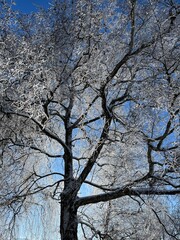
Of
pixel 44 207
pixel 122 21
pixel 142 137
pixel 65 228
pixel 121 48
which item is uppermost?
pixel 122 21

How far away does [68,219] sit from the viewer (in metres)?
5.56

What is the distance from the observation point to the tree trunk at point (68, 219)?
17.8 ft

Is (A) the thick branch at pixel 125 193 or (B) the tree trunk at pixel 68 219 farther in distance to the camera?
(B) the tree trunk at pixel 68 219

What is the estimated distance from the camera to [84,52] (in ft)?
18.2

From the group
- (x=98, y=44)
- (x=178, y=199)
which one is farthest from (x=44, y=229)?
(x=98, y=44)

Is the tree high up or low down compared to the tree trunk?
up

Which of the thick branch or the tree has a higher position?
the tree

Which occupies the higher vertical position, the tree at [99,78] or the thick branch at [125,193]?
the tree at [99,78]

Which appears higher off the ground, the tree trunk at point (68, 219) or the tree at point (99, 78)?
the tree at point (99, 78)

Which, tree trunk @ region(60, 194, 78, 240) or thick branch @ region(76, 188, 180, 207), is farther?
tree trunk @ region(60, 194, 78, 240)

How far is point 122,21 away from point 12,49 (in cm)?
190

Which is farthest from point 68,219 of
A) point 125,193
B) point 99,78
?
point 99,78

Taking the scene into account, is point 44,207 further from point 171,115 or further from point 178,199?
point 171,115

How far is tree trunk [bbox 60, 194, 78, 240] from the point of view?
5.43 metres
